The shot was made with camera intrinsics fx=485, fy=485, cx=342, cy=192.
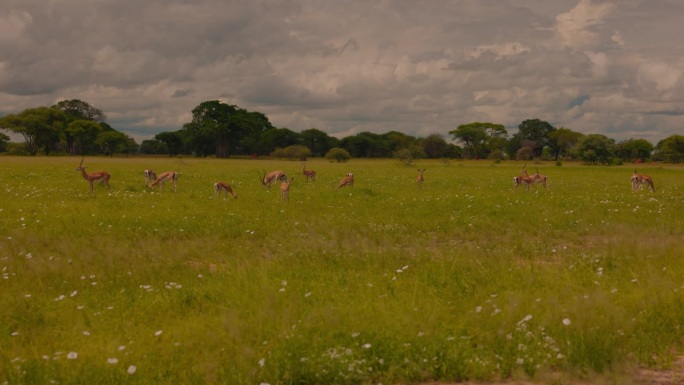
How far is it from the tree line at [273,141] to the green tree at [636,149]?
0.23 m

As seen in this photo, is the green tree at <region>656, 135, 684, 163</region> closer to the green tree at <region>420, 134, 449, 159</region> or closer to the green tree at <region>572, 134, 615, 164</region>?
the green tree at <region>572, 134, 615, 164</region>

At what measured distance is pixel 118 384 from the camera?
596 cm

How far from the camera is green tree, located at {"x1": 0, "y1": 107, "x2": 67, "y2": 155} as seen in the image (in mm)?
103250

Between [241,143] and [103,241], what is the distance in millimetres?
115196

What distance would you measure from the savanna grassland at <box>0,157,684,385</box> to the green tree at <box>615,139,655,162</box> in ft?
445

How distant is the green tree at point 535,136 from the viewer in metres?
136

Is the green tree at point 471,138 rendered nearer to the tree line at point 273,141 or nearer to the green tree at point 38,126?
the tree line at point 273,141

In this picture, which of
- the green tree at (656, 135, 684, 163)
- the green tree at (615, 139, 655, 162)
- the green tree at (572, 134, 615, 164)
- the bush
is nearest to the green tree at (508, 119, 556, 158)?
the green tree at (615, 139, 655, 162)

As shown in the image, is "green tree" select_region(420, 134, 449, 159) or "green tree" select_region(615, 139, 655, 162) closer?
"green tree" select_region(420, 134, 449, 159)

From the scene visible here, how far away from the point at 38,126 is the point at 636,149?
151 m

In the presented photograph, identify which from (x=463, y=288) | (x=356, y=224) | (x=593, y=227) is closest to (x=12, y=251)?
(x=356, y=224)

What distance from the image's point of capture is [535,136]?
138 meters

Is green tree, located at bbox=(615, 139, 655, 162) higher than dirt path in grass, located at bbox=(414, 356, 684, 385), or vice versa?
green tree, located at bbox=(615, 139, 655, 162)

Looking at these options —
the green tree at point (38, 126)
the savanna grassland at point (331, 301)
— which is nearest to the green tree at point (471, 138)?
the green tree at point (38, 126)
